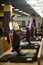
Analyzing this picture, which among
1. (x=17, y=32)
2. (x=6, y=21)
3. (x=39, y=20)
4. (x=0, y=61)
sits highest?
(x=17, y=32)

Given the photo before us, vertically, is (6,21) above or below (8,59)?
below

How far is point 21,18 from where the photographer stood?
116 feet

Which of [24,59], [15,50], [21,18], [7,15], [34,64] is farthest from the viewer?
[21,18]

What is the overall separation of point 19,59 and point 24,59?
77 mm

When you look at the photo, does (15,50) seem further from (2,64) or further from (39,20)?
(39,20)

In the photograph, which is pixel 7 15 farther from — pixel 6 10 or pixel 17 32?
pixel 17 32

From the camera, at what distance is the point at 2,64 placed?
2541 millimetres

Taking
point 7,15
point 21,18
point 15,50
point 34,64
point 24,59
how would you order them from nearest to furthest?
point 34,64 → point 24,59 → point 15,50 → point 7,15 → point 21,18

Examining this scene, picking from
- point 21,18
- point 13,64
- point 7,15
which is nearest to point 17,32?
point 13,64

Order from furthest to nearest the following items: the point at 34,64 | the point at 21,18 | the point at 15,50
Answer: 1. the point at 21,18
2. the point at 15,50
3. the point at 34,64

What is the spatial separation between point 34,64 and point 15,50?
723 mm

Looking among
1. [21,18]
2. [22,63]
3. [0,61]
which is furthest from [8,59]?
[21,18]

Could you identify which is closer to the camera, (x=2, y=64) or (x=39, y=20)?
(x=2, y=64)

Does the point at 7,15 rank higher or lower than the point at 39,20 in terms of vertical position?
higher
